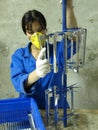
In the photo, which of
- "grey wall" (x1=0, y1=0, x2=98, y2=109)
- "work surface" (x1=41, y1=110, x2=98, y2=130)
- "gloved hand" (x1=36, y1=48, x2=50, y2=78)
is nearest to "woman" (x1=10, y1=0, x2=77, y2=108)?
"gloved hand" (x1=36, y1=48, x2=50, y2=78)

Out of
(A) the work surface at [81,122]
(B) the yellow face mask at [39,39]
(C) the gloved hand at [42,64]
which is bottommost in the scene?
(A) the work surface at [81,122]

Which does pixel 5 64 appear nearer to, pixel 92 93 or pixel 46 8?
pixel 46 8

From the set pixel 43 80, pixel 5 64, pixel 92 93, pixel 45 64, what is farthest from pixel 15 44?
pixel 45 64

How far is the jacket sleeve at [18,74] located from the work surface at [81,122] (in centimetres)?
16

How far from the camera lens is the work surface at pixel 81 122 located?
92cm

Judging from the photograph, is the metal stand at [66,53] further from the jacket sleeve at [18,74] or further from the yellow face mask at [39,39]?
the jacket sleeve at [18,74]

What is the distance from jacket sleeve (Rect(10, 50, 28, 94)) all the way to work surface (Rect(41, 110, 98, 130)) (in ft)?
0.53

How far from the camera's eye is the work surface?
0.92 meters

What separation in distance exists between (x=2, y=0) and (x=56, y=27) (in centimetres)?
39

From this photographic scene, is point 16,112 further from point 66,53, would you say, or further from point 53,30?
point 53,30

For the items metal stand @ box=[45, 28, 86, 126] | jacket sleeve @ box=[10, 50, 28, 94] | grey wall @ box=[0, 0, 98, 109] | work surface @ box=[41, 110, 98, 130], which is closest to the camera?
metal stand @ box=[45, 28, 86, 126]

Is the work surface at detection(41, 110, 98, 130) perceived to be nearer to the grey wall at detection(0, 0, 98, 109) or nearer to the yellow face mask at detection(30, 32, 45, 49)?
the yellow face mask at detection(30, 32, 45, 49)

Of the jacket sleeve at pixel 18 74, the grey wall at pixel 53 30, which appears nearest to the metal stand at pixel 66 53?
the jacket sleeve at pixel 18 74

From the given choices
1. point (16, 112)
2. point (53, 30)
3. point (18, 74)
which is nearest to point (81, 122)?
point (16, 112)
